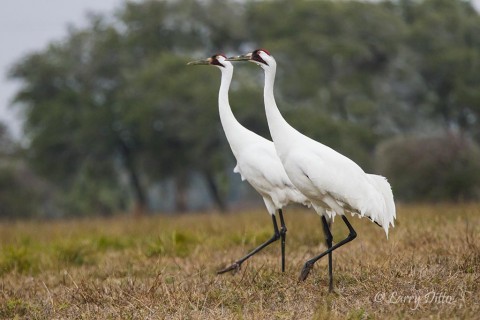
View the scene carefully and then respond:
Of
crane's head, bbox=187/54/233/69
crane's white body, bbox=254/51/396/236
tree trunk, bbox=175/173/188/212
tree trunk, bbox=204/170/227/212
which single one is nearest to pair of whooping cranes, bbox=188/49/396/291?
crane's white body, bbox=254/51/396/236

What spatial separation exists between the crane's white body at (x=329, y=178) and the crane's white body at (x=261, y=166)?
1208mm

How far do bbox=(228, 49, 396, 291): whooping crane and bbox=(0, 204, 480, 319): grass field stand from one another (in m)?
0.41

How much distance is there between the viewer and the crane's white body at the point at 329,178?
630cm

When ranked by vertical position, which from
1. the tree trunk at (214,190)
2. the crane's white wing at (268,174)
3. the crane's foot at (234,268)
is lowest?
the tree trunk at (214,190)

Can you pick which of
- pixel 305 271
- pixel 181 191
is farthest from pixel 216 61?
pixel 181 191

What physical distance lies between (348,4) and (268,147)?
28518 millimetres

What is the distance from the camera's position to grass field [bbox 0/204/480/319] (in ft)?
18.0

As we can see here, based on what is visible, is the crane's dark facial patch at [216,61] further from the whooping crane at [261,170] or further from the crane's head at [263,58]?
the crane's head at [263,58]

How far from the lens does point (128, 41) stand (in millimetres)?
34656

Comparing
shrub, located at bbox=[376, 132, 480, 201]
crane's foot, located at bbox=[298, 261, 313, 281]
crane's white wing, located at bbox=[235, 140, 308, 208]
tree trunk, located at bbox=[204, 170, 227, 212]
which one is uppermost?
crane's white wing, located at bbox=[235, 140, 308, 208]

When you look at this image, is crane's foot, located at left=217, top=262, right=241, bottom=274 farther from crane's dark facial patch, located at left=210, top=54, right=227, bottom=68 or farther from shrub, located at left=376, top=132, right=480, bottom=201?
shrub, located at left=376, top=132, right=480, bottom=201

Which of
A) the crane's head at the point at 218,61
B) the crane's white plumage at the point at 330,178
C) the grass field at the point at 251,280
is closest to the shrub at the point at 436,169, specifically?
the grass field at the point at 251,280

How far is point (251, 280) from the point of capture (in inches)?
261

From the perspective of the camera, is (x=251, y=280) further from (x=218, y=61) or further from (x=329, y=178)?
(x=218, y=61)
